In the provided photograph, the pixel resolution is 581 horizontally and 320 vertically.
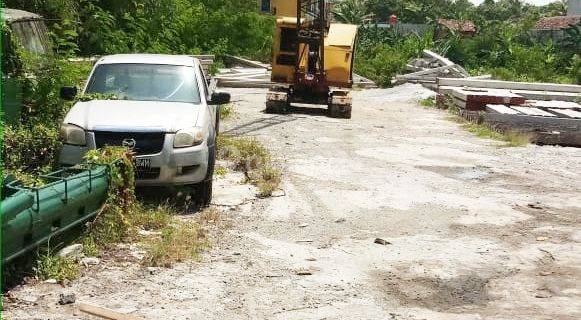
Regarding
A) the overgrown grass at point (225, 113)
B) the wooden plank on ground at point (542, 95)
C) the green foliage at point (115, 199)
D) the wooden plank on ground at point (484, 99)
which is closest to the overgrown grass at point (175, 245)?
the green foliage at point (115, 199)

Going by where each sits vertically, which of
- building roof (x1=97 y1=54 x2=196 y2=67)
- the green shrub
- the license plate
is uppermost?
building roof (x1=97 y1=54 x2=196 y2=67)

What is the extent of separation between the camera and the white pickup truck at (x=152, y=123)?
7.73 m

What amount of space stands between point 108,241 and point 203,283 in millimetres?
1327

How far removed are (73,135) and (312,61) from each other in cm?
1286

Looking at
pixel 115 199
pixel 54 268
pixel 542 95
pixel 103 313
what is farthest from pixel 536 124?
pixel 103 313

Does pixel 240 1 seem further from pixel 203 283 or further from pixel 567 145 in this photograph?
pixel 203 283

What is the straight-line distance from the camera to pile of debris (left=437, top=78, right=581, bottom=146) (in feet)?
56.1

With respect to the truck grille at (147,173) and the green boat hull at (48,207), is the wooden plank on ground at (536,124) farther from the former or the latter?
the green boat hull at (48,207)

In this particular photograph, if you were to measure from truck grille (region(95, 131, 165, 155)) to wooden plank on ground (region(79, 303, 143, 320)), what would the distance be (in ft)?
9.50

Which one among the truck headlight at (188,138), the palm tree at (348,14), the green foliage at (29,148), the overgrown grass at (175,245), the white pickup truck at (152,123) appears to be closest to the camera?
the overgrown grass at (175,245)

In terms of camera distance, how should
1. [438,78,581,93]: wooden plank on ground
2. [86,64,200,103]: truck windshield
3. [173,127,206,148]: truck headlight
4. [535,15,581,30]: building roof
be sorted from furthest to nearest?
[535,15,581,30]: building roof < [438,78,581,93]: wooden plank on ground < [86,64,200,103]: truck windshield < [173,127,206,148]: truck headlight

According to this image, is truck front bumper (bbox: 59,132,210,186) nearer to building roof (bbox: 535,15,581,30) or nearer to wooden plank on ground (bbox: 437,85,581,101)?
wooden plank on ground (bbox: 437,85,581,101)

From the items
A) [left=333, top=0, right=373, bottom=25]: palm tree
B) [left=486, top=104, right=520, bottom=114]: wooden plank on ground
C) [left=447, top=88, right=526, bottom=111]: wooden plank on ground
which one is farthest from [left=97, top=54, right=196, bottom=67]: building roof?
[left=333, top=0, right=373, bottom=25]: palm tree

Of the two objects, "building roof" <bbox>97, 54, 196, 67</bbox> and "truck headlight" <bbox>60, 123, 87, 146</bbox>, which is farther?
"building roof" <bbox>97, 54, 196, 67</bbox>
